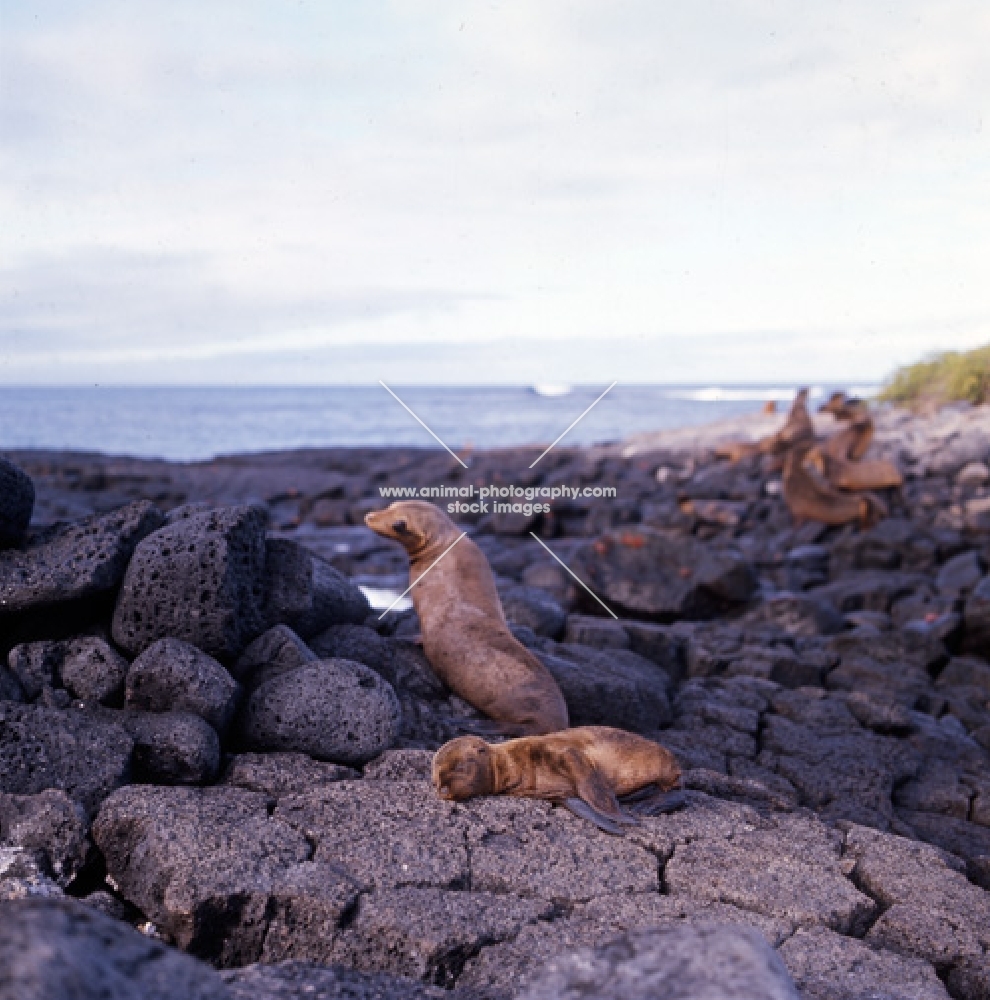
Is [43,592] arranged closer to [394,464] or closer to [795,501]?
[795,501]

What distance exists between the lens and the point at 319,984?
321 cm

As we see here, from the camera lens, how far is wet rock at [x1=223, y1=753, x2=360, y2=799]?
4777 millimetres

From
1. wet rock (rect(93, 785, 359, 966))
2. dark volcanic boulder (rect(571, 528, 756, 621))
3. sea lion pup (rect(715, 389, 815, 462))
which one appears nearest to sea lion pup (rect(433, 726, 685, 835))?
wet rock (rect(93, 785, 359, 966))

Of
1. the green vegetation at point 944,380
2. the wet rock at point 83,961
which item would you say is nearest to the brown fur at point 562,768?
the wet rock at point 83,961

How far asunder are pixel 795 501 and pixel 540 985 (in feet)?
47.3

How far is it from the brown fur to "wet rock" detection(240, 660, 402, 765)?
47 centimetres

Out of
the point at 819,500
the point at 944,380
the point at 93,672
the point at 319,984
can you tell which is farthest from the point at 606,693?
the point at 944,380

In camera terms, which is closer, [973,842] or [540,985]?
Answer: [540,985]

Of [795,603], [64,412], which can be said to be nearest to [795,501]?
[795,603]

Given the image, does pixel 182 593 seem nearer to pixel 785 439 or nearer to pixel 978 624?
pixel 978 624

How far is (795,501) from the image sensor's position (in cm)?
1639

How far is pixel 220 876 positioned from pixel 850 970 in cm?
213

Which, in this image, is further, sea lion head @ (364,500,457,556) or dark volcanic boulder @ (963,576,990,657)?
dark volcanic boulder @ (963,576,990,657)

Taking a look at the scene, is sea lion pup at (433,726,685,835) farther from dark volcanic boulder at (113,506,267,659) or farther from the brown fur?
dark volcanic boulder at (113,506,267,659)
